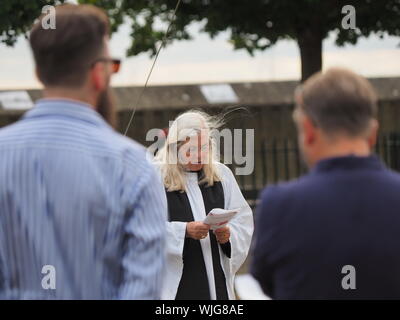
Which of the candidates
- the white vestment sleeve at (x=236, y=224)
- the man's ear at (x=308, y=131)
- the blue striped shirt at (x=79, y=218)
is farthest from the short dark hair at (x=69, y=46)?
the white vestment sleeve at (x=236, y=224)

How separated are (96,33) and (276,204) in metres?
0.62

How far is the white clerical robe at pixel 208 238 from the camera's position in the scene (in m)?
4.46

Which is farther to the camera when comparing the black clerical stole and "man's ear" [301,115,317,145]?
the black clerical stole

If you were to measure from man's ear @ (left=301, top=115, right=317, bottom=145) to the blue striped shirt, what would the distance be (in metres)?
0.39

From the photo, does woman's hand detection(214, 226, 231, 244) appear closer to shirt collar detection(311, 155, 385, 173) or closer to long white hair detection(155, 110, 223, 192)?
long white hair detection(155, 110, 223, 192)

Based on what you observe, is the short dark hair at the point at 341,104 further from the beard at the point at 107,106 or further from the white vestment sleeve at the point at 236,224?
the white vestment sleeve at the point at 236,224

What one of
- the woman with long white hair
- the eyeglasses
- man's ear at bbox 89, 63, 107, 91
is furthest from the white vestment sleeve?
man's ear at bbox 89, 63, 107, 91

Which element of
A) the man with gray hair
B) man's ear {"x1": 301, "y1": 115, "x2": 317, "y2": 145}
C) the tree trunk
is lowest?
the man with gray hair

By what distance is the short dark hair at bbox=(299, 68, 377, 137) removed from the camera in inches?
86.9

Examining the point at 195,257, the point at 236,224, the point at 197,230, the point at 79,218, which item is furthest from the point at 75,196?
the point at 236,224

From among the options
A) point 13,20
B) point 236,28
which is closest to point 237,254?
point 13,20

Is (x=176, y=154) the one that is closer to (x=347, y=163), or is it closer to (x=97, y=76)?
(x=97, y=76)

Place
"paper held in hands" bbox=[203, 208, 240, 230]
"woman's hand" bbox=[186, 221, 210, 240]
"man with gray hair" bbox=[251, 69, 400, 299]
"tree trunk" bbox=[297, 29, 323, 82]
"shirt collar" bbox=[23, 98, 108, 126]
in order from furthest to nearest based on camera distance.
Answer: "tree trunk" bbox=[297, 29, 323, 82] → "woman's hand" bbox=[186, 221, 210, 240] → "paper held in hands" bbox=[203, 208, 240, 230] → "shirt collar" bbox=[23, 98, 108, 126] → "man with gray hair" bbox=[251, 69, 400, 299]
